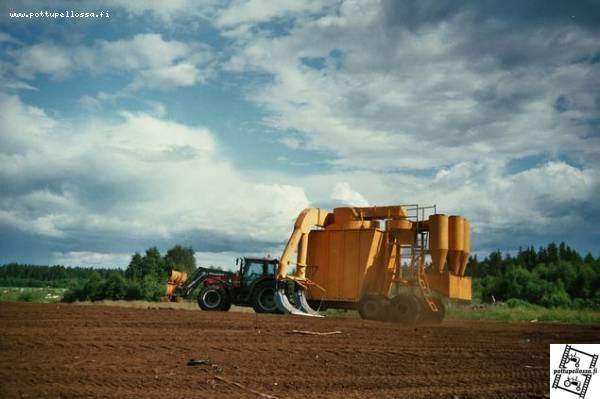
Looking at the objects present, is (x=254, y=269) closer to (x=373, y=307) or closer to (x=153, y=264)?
(x=373, y=307)

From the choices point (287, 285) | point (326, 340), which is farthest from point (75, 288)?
point (326, 340)

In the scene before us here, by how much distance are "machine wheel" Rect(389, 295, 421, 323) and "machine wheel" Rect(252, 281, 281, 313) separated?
15.9 feet

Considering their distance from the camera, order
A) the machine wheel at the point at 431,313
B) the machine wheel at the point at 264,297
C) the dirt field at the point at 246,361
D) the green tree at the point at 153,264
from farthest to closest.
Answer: the green tree at the point at 153,264, the machine wheel at the point at 264,297, the machine wheel at the point at 431,313, the dirt field at the point at 246,361

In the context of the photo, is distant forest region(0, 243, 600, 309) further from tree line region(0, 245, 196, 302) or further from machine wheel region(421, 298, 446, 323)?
machine wheel region(421, 298, 446, 323)

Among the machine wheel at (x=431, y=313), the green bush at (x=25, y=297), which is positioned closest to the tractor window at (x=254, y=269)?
the machine wheel at (x=431, y=313)

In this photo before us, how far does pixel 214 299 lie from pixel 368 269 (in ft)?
22.4

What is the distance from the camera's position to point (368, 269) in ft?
72.8

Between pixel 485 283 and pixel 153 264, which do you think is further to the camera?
pixel 485 283

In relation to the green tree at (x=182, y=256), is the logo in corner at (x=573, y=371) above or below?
below

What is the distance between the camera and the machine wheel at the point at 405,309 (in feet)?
67.8

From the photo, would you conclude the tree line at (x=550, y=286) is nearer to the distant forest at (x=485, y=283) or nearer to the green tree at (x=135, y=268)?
the distant forest at (x=485, y=283)

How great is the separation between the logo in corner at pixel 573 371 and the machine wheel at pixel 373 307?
1100cm

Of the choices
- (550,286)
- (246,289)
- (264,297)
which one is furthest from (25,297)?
(550,286)

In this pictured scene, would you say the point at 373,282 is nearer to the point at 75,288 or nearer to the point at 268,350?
the point at 268,350
